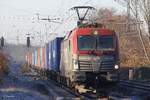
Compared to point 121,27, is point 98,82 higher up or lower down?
lower down

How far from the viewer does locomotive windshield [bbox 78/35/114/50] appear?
2245 centimetres

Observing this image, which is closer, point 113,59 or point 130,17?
point 113,59

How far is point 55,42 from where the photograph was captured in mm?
34906

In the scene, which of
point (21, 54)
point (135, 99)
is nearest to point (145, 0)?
point (135, 99)

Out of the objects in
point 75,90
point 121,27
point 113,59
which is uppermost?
point 121,27

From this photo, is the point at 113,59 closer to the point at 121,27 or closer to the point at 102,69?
the point at 102,69

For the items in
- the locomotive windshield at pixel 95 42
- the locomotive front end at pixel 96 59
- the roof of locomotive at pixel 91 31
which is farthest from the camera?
the roof of locomotive at pixel 91 31

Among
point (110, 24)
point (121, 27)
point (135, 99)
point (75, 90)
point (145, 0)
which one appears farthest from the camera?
point (121, 27)

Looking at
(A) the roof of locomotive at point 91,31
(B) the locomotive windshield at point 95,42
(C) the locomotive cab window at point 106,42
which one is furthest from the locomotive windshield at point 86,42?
(C) the locomotive cab window at point 106,42

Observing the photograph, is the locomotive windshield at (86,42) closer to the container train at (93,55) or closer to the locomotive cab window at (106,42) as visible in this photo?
the container train at (93,55)

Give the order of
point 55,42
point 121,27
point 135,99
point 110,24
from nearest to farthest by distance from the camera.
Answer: point 135,99, point 55,42, point 110,24, point 121,27

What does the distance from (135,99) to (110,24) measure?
43974mm

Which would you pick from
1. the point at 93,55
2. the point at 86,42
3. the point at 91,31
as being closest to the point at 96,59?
the point at 93,55

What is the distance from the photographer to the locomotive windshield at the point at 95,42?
73.7ft
